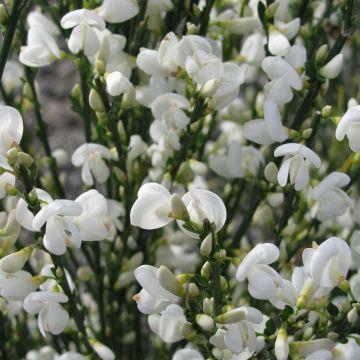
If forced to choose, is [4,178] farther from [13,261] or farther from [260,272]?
[260,272]

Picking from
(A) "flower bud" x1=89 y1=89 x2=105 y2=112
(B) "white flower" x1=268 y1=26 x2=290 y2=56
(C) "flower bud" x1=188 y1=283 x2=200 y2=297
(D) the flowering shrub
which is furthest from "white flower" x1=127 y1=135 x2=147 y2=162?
(C) "flower bud" x1=188 y1=283 x2=200 y2=297

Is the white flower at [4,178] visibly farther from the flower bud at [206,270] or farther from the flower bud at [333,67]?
the flower bud at [333,67]

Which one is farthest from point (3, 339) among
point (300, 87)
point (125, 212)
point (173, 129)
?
point (300, 87)

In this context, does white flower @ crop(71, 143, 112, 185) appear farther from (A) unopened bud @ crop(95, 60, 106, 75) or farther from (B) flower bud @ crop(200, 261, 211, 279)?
(B) flower bud @ crop(200, 261, 211, 279)

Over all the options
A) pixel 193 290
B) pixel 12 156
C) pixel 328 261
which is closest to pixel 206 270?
pixel 193 290

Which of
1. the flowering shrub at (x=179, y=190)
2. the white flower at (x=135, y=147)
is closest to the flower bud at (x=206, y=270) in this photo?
the flowering shrub at (x=179, y=190)
